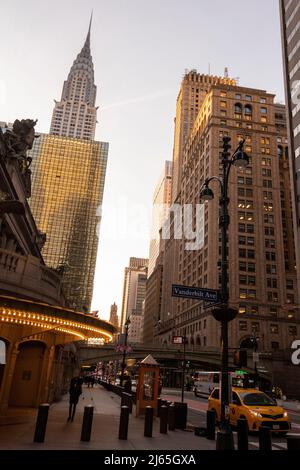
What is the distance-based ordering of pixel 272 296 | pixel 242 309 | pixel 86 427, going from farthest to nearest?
pixel 272 296, pixel 242 309, pixel 86 427

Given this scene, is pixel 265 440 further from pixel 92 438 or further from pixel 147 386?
pixel 147 386

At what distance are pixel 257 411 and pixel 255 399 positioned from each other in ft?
4.80

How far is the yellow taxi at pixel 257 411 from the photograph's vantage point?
15.3 m

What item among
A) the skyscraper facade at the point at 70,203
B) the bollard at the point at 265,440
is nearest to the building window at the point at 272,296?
the bollard at the point at 265,440

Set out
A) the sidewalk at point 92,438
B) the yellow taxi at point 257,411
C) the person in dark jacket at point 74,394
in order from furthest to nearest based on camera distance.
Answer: the person in dark jacket at point 74,394 → the yellow taxi at point 257,411 → the sidewalk at point 92,438

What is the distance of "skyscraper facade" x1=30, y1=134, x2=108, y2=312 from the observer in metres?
155

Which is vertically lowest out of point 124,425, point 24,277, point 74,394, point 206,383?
point 124,425

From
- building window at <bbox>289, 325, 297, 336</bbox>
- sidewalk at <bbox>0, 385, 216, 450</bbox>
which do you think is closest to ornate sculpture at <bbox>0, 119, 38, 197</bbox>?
sidewalk at <bbox>0, 385, 216, 450</bbox>

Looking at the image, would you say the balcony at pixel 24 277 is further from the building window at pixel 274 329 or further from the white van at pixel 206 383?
the building window at pixel 274 329

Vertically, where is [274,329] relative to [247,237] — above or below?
below

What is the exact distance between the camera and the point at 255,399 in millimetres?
16875

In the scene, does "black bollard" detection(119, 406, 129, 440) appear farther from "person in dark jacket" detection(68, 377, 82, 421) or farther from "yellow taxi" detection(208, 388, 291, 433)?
"yellow taxi" detection(208, 388, 291, 433)

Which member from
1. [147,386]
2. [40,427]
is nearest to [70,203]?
[147,386]

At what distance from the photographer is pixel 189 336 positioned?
93750mm
